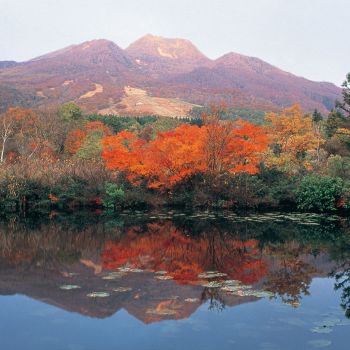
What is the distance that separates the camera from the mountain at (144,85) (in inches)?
4060

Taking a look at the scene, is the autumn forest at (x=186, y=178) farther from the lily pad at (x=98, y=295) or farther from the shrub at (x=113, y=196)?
the lily pad at (x=98, y=295)

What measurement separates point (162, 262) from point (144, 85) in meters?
122

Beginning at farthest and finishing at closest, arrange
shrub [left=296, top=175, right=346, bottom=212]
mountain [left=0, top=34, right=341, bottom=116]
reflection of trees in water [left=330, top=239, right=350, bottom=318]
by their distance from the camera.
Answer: mountain [left=0, top=34, right=341, bottom=116], shrub [left=296, top=175, right=346, bottom=212], reflection of trees in water [left=330, top=239, right=350, bottom=318]

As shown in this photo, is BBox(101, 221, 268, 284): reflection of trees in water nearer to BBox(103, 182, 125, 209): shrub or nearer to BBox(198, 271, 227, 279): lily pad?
BBox(198, 271, 227, 279): lily pad

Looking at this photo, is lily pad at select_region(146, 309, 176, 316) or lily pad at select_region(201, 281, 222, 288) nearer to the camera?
lily pad at select_region(146, 309, 176, 316)

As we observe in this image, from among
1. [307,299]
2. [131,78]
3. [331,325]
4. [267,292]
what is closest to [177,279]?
[267,292]

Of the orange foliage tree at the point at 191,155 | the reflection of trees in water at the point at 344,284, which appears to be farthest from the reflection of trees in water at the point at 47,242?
the reflection of trees in water at the point at 344,284

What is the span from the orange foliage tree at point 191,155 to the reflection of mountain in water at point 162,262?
486 cm

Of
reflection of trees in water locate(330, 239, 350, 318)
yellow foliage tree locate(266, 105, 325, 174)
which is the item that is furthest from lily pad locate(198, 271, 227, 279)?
yellow foliage tree locate(266, 105, 325, 174)

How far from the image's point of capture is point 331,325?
25.2 feet

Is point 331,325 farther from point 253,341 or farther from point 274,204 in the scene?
point 274,204

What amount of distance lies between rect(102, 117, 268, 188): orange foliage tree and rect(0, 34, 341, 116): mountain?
136 ft

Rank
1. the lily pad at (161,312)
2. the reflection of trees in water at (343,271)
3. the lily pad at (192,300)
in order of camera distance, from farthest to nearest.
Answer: the reflection of trees in water at (343,271) < the lily pad at (192,300) < the lily pad at (161,312)

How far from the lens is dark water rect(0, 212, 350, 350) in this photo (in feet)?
23.8
